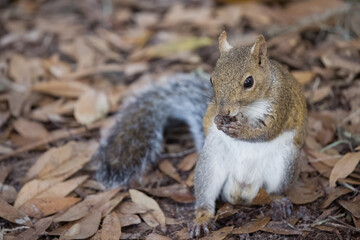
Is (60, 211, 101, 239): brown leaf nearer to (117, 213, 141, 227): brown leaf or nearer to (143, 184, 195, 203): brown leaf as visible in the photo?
(117, 213, 141, 227): brown leaf

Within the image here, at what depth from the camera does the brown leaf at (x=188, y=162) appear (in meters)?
3.11

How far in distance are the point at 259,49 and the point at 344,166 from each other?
0.92m

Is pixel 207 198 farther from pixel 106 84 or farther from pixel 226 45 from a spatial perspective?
pixel 106 84

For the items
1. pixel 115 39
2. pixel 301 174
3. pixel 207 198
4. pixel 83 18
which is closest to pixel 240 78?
pixel 207 198

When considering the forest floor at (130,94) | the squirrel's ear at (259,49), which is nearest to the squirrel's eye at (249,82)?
the squirrel's ear at (259,49)

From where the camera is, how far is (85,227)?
2.59 meters

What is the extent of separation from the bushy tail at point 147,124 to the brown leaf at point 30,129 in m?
0.53

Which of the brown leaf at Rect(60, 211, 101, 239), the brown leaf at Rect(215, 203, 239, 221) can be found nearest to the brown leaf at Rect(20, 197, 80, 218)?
the brown leaf at Rect(60, 211, 101, 239)

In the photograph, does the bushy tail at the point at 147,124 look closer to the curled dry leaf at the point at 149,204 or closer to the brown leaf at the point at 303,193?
the curled dry leaf at the point at 149,204

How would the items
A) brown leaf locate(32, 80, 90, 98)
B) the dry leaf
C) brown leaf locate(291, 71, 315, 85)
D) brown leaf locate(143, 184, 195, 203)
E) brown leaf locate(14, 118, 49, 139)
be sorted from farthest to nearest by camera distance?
brown leaf locate(32, 80, 90, 98), brown leaf locate(291, 71, 315, 85), the dry leaf, brown leaf locate(14, 118, 49, 139), brown leaf locate(143, 184, 195, 203)

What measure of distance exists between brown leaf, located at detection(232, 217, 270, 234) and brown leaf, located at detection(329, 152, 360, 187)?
0.46m

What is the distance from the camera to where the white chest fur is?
2.47m

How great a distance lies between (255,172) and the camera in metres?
2.53

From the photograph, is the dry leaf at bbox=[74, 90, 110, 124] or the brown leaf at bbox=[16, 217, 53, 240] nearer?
the brown leaf at bbox=[16, 217, 53, 240]
